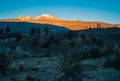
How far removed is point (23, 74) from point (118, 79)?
20.5 ft

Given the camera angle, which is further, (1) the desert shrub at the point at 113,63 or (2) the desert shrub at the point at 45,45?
(2) the desert shrub at the point at 45,45

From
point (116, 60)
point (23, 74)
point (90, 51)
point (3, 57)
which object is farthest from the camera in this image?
point (90, 51)

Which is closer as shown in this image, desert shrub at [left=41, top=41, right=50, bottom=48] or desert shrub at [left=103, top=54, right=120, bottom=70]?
desert shrub at [left=103, top=54, right=120, bottom=70]

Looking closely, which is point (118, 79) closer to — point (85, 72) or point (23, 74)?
point (85, 72)

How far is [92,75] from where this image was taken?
14.6 m

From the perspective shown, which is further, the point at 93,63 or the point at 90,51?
the point at 90,51

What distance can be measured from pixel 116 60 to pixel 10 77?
18.7ft

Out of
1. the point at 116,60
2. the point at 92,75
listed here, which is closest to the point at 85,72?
the point at 92,75

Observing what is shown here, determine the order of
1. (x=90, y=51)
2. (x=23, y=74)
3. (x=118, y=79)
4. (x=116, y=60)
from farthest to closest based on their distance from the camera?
(x=90, y=51) → (x=23, y=74) → (x=116, y=60) → (x=118, y=79)

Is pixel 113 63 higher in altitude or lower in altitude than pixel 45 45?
higher

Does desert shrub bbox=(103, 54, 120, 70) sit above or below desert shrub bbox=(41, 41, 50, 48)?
above

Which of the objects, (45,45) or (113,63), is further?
(45,45)

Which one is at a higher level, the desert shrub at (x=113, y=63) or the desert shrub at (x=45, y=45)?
the desert shrub at (x=113, y=63)

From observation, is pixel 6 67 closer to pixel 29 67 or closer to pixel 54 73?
pixel 29 67
